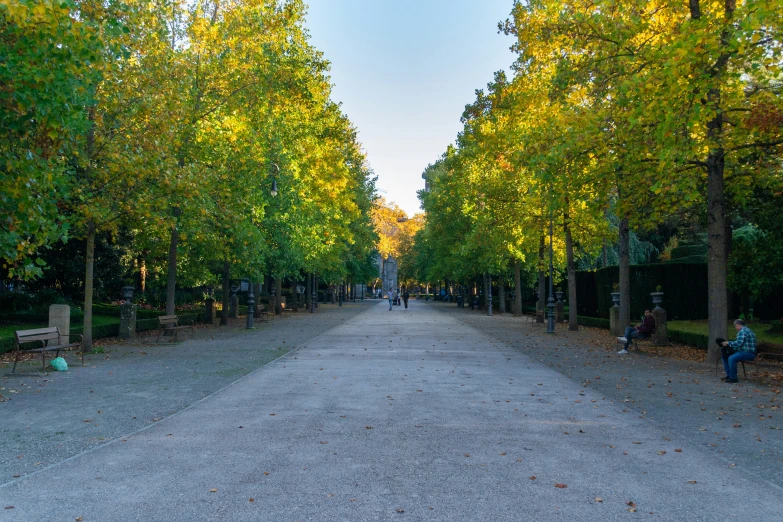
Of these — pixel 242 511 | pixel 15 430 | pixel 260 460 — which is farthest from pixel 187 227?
pixel 242 511

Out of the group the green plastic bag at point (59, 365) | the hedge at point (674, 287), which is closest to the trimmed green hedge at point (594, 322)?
the hedge at point (674, 287)

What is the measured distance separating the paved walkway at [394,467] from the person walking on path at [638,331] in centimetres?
700

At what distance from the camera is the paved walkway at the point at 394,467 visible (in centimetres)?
460

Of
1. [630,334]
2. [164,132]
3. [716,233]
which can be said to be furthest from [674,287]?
[164,132]

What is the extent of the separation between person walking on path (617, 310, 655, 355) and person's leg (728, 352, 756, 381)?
469cm

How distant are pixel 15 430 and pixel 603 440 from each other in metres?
6.70

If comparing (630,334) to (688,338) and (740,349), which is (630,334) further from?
(740,349)

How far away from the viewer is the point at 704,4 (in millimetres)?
13727

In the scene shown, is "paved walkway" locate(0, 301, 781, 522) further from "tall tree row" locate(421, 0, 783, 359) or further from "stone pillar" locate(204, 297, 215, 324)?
"stone pillar" locate(204, 297, 215, 324)

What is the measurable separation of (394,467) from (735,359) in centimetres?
826

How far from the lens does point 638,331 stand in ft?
53.9

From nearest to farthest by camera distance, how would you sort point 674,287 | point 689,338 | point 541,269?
1. point 689,338
2. point 674,287
3. point 541,269

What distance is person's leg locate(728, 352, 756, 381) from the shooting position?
36.5 ft

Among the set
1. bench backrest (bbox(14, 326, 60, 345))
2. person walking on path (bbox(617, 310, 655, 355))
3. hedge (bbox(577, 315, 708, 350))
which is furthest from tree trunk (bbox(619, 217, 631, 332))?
bench backrest (bbox(14, 326, 60, 345))
